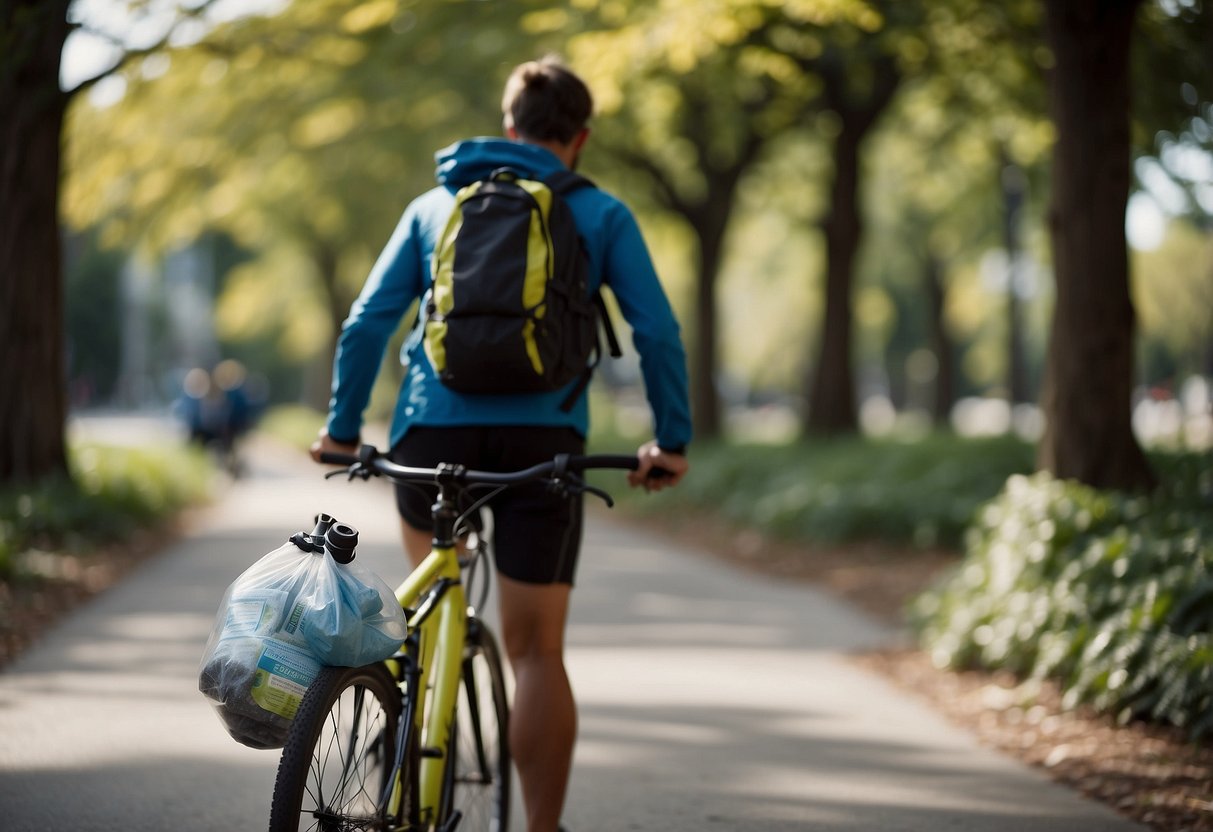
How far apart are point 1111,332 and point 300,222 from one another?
85.9 ft

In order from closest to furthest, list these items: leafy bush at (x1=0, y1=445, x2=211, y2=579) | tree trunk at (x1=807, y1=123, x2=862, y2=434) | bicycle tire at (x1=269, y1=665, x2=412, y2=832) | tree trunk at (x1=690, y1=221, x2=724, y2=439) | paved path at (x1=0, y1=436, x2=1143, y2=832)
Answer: bicycle tire at (x1=269, y1=665, x2=412, y2=832) → paved path at (x1=0, y1=436, x2=1143, y2=832) → leafy bush at (x1=0, y1=445, x2=211, y2=579) → tree trunk at (x1=807, y1=123, x2=862, y2=434) → tree trunk at (x1=690, y1=221, x2=724, y2=439)

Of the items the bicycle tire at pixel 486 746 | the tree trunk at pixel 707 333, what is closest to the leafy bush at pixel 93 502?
the bicycle tire at pixel 486 746

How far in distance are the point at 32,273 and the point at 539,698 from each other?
29.5 feet

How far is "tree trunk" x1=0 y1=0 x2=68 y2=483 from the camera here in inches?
424

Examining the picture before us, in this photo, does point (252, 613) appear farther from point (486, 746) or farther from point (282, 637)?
point (486, 746)

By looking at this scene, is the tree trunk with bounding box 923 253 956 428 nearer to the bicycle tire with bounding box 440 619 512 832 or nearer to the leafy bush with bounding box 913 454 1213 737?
the leafy bush with bounding box 913 454 1213 737

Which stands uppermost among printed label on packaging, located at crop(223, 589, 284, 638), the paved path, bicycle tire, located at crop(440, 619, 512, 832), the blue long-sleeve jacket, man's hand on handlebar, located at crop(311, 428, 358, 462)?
the blue long-sleeve jacket

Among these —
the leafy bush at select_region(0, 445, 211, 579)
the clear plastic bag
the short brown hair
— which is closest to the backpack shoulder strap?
the short brown hair

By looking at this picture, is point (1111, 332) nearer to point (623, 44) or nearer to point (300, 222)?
point (623, 44)

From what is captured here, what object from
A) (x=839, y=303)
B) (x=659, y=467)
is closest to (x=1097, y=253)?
(x=659, y=467)

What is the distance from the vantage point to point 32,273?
11.3 meters

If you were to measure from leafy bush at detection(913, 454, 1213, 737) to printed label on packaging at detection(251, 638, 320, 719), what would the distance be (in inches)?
147

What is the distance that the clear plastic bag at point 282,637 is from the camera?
2.74 m

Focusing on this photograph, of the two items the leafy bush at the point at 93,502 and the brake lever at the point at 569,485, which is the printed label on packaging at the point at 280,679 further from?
the leafy bush at the point at 93,502
